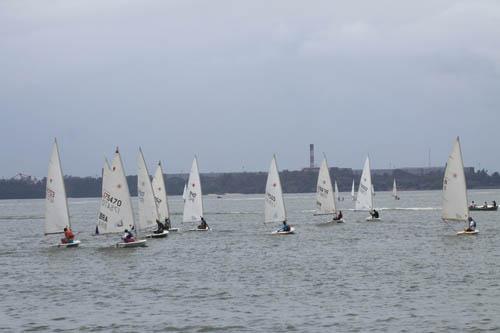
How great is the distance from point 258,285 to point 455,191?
97.5 ft

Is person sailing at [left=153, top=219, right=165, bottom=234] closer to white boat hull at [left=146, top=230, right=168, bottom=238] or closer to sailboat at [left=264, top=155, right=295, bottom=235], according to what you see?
white boat hull at [left=146, top=230, right=168, bottom=238]

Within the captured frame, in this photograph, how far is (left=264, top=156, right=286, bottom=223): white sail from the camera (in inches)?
2852

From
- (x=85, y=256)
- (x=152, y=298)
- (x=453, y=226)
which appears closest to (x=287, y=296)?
(x=152, y=298)

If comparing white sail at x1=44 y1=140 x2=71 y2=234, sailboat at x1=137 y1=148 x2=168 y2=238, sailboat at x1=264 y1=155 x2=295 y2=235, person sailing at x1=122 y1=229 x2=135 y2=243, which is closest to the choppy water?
person sailing at x1=122 y1=229 x2=135 y2=243

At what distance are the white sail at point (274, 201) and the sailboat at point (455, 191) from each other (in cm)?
1295

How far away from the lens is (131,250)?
5738 centimetres

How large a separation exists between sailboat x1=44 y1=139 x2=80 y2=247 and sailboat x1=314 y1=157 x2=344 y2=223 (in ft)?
107

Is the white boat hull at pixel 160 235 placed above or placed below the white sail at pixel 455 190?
below

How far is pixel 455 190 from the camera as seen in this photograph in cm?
6625

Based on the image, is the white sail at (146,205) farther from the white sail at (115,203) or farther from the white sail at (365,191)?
the white sail at (365,191)

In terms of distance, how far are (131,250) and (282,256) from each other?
9.73 metres

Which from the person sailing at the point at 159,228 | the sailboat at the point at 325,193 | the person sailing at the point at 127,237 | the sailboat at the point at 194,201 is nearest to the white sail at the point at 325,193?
the sailboat at the point at 325,193

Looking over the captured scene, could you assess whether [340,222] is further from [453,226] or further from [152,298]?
[152,298]

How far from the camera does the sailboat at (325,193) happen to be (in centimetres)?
8650
